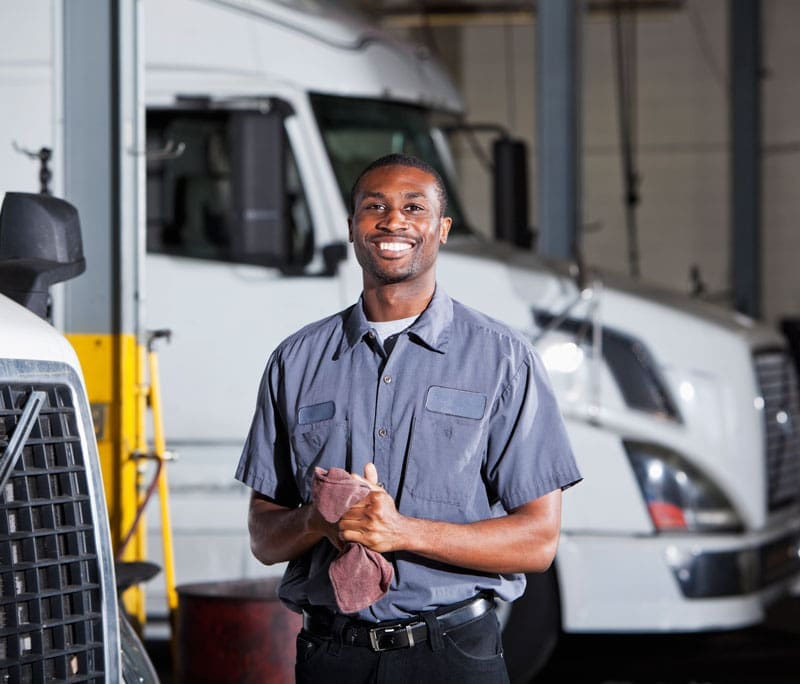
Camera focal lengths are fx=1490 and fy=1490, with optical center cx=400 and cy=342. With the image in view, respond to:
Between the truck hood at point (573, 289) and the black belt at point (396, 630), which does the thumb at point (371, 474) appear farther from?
the truck hood at point (573, 289)

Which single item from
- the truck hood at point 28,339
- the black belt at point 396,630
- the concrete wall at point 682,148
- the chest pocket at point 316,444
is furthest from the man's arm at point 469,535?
the concrete wall at point 682,148

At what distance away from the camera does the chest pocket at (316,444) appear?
289 centimetres

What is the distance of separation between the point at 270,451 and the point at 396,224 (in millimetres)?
535

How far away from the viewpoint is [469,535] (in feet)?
9.04

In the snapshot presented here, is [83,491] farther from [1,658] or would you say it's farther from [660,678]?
[660,678]

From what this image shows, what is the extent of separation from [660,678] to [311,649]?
4.56 meters

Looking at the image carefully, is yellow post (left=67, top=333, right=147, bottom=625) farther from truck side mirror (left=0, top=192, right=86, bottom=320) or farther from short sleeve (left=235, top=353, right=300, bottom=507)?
short sleeve (left=235, top=353, right=300, bottom=507)

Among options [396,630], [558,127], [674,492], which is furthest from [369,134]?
[396,630]

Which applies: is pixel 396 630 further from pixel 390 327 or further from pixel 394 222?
pixel 394 222

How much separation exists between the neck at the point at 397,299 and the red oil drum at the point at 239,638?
1.92m

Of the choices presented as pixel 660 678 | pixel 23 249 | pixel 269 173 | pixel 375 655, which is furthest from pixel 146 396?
pixel 660 678

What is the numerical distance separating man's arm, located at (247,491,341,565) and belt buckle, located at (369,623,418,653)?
0.21m

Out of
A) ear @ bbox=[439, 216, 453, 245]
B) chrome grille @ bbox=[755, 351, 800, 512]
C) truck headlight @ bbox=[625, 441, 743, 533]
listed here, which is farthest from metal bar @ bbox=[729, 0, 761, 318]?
ear @ bbox=[439, 216, 453, 245]

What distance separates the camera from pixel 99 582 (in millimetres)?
3057
